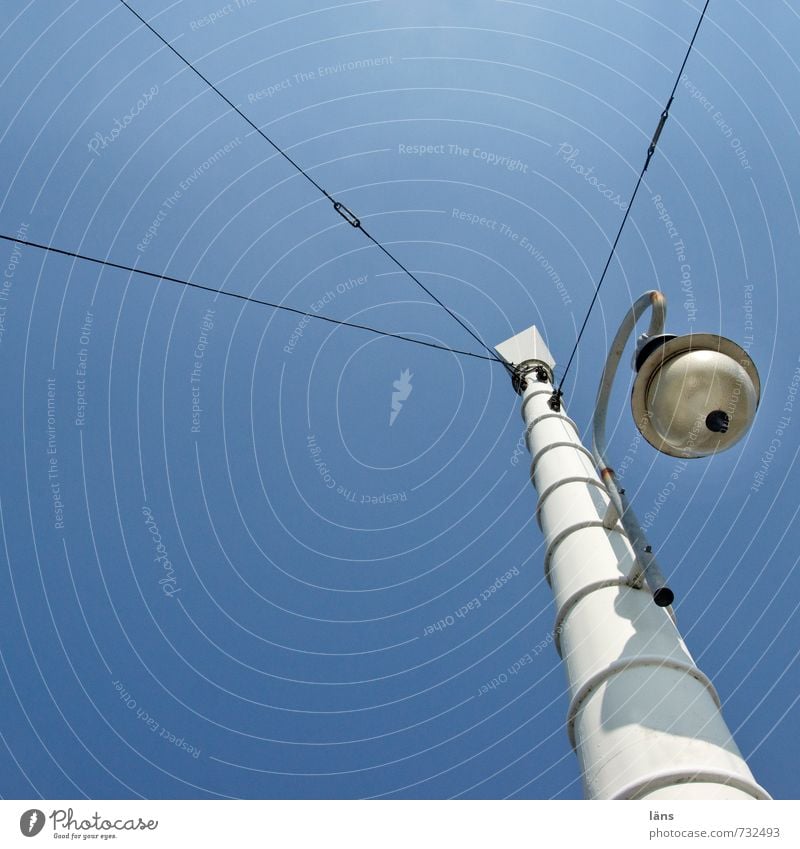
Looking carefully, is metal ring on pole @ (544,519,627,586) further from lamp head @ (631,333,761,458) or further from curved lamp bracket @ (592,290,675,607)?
lamp head @ (631,333,761,458)

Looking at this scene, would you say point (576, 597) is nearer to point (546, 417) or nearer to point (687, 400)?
point (687, 400)

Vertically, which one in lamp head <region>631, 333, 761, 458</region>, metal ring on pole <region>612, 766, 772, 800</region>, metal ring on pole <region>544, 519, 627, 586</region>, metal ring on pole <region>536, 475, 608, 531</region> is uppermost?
lamp head <region>631, 333, 761, 458</region>

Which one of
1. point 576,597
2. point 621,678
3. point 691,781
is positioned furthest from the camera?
point 576,597

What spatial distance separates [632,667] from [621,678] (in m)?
0.10

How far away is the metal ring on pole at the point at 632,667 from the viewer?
4.50 meters

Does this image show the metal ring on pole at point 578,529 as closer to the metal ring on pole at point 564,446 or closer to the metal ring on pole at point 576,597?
the metal ring on pole at point 576,597

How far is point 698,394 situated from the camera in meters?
4.89

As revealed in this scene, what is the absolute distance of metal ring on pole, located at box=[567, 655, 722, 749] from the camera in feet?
14.8

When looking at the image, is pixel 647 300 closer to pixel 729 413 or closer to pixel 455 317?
pixel 729 413

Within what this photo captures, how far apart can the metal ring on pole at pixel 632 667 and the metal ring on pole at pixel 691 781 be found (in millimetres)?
754

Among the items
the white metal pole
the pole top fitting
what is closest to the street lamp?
the white metal pole

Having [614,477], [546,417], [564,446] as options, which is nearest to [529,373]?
[546,417]

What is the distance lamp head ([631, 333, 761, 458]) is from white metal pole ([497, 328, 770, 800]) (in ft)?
3.41
